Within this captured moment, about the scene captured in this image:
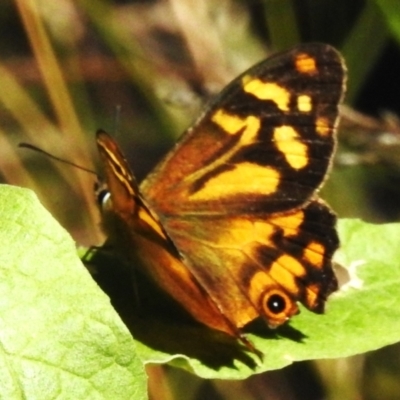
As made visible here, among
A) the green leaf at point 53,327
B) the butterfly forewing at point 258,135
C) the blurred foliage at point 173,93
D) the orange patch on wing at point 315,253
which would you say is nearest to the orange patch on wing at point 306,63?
the butterfly forewing at point 258,135

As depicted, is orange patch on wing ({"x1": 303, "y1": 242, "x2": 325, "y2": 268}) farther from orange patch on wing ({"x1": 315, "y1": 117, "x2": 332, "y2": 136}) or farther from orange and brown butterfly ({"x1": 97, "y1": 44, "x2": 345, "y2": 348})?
orange patch on wing ({"x1": 315, "y1": 117, "x2": 332, "y2": 136})

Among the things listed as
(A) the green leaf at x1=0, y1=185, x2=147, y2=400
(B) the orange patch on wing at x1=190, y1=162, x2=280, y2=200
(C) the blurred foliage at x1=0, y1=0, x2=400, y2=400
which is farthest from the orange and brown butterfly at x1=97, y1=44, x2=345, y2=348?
(C) the blurred foliage at x1=0, y1=0, x2=400, y2=400

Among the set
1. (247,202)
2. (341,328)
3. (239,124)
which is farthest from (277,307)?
(239,124)

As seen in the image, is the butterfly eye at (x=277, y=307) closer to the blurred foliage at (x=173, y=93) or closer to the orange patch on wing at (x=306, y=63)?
the orange patch on wing at (x=306, y=63)

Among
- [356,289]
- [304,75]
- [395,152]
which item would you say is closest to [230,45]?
[395,152]

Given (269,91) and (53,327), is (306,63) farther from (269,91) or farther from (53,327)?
(53,327)

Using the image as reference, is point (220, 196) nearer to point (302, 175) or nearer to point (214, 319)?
point (302, 175)

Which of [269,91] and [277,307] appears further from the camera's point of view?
[269,91]
